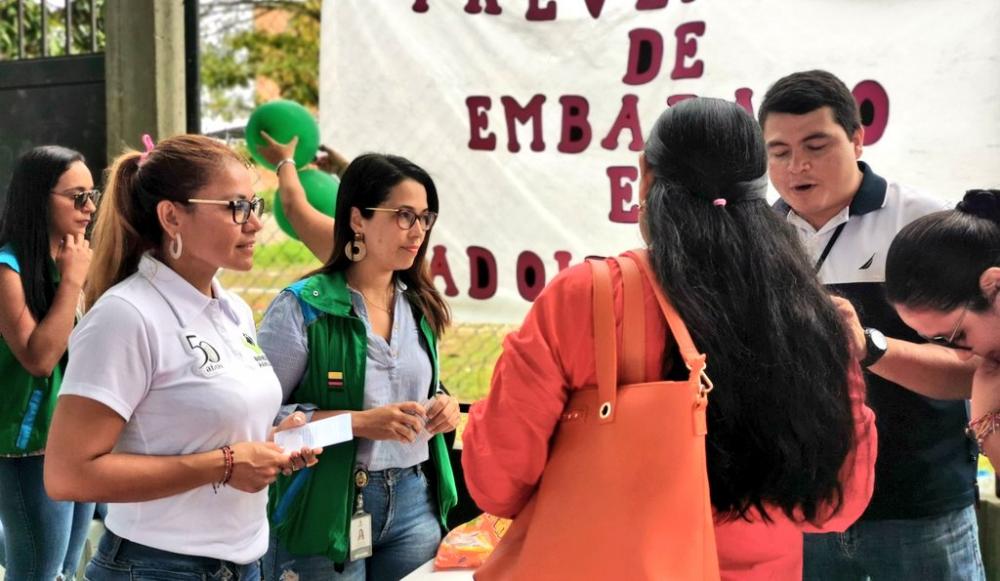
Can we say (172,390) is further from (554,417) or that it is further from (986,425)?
(986,425)

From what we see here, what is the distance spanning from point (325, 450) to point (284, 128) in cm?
138

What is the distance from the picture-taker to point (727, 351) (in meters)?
1.64

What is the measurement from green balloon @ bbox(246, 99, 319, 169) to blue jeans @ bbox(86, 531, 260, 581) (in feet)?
5.88

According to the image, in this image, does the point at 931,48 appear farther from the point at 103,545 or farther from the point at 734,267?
the point at 103,545

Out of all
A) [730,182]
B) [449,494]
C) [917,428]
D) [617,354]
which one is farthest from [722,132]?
[449,494]

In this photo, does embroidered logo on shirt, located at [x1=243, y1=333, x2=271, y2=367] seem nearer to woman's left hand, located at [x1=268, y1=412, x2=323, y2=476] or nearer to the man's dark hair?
woman's left hand, located at [x1=268, y1=412, x2=323, y2=476]

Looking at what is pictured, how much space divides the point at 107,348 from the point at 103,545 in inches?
17.0

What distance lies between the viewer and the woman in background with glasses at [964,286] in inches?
73.9

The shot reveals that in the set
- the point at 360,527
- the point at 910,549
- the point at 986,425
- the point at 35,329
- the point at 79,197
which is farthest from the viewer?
the point at 79,197

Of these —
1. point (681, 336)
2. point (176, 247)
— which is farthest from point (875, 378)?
point (176, 247)

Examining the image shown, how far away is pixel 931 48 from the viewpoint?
314cm

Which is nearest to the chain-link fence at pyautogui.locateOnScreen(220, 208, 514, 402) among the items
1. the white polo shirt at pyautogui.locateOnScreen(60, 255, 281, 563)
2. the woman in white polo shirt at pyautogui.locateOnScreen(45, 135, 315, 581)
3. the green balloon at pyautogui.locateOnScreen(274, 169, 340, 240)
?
the green balloon at pyautogui.locateOnScreen(274, 169, 340, 240)

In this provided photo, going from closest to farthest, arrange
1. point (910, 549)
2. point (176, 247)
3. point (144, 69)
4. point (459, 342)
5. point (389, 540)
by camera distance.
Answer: point (176, 247)
point (910, 549)
point (389, 540)
point (144, 69)
point (459, 342)

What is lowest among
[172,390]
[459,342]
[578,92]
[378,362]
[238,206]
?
Result: [459,342]
